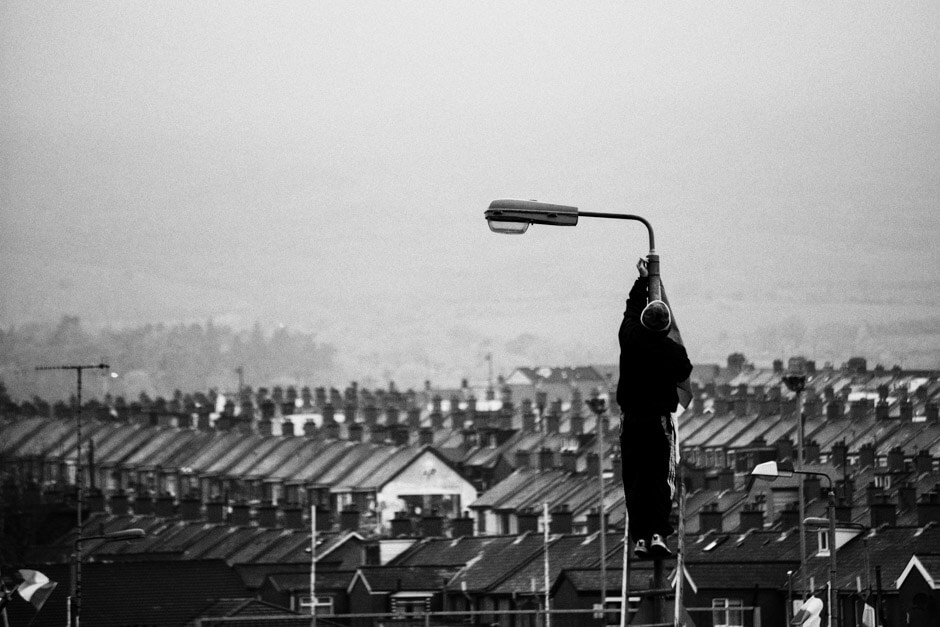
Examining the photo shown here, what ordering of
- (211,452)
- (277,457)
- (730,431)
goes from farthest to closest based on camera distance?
1. (211,452)
2. (277,457)
3. (730,431)

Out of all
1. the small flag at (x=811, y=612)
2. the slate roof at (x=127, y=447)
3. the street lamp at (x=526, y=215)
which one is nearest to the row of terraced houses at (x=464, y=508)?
the slate roof at (x=127, y=447)

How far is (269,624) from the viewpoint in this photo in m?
50.9

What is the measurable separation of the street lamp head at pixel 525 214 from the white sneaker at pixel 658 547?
356cm

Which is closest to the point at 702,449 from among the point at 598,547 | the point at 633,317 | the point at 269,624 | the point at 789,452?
the point at 789,452

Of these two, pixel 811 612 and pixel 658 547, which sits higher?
pixel 658 547

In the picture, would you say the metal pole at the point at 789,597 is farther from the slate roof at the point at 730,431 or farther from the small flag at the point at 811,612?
the slate roof at the point at 730,431

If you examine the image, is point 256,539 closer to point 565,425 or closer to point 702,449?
point 702,449

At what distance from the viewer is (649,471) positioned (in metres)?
17.8

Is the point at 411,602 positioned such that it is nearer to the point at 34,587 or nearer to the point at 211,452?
the point at 34,587

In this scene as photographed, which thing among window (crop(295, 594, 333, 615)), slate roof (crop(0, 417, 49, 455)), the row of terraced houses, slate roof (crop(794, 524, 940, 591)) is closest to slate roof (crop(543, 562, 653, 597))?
the row of terraced houses

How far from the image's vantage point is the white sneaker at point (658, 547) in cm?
1745

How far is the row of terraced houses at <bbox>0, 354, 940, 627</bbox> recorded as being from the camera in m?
56.9

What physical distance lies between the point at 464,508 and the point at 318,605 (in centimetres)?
3849

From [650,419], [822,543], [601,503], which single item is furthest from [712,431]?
[650,419]
